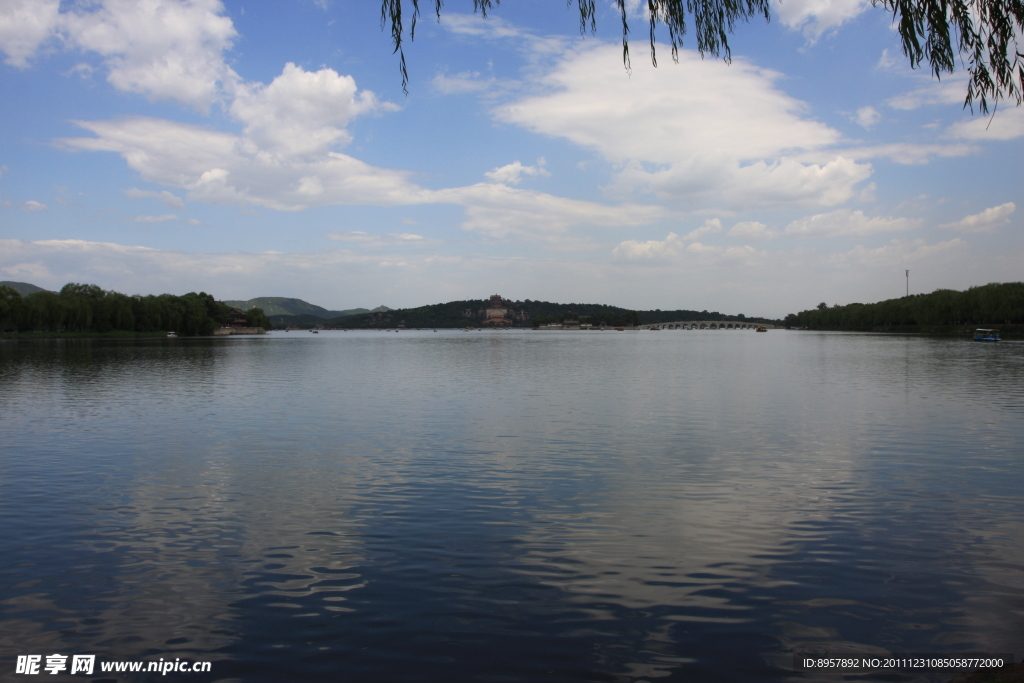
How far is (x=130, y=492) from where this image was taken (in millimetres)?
14953

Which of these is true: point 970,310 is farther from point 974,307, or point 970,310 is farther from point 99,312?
point 99,312

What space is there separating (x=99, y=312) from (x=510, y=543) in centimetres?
16390

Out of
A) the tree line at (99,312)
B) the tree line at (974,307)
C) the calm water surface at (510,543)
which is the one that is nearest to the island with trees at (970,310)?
the tree line at (974,307)

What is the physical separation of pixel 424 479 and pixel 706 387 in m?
25.5

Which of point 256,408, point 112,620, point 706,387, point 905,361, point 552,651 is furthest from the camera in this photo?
point 905,361

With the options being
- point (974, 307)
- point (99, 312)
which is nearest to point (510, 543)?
point (99, 312)

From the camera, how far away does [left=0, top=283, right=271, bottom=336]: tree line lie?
127500 millimetres

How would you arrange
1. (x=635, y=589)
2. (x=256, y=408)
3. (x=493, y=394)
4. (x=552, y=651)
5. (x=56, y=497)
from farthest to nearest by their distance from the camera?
(x=493, y=394) → (x=256, y=408) → (x=56, y=497) → (x=635, y=589) → (x=552, y=651)

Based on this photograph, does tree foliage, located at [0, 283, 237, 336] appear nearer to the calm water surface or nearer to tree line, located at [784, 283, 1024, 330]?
the calm water surface

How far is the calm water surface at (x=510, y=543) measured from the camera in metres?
7.80

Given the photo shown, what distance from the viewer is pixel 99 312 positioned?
150 metres

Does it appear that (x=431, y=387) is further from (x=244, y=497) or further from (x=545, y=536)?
(x=545, y=536)

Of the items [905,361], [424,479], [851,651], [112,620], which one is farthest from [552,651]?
[905,361]

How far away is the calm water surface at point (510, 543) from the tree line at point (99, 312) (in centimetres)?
12339
